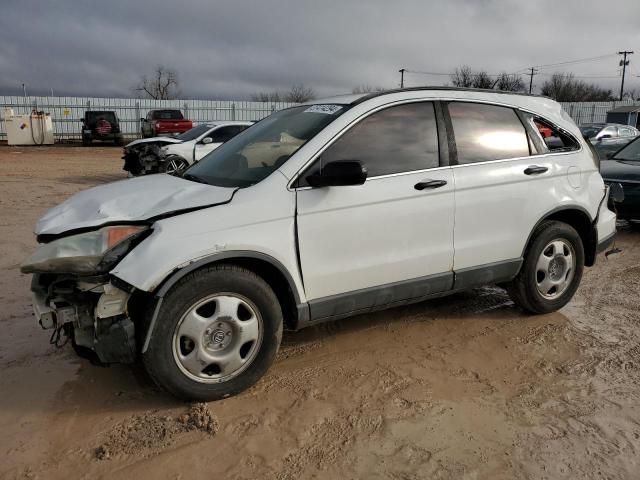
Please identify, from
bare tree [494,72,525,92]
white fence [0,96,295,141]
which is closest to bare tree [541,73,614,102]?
bare tree [494,72,525,92]

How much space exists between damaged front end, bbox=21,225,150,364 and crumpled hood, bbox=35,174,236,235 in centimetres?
12

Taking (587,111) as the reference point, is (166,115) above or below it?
below

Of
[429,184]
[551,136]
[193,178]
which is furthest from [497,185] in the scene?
[193,178]

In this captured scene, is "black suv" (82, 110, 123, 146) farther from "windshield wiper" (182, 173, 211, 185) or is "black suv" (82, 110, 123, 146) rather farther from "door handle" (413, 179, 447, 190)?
"door handle" (413, 179, 447, 190)

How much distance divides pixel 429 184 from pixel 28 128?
2832 centimetres

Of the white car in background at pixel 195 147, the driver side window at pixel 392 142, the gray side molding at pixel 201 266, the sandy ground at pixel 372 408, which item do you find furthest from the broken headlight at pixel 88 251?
the white car in background at pixel 195 147

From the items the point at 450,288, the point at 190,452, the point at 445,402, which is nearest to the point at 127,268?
the point at 190,452

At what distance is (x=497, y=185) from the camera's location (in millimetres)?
4137

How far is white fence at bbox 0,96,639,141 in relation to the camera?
31.4 metres

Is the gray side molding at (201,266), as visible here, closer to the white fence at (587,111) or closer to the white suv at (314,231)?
the white suv at (314,231)

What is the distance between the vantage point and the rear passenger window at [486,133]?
13.4 ft

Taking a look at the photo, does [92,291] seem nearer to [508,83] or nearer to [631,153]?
[631,153]

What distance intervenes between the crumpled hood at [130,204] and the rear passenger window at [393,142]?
806 mm

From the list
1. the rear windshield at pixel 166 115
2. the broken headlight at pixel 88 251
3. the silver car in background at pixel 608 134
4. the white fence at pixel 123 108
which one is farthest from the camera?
the white fence at pixel 123 108
